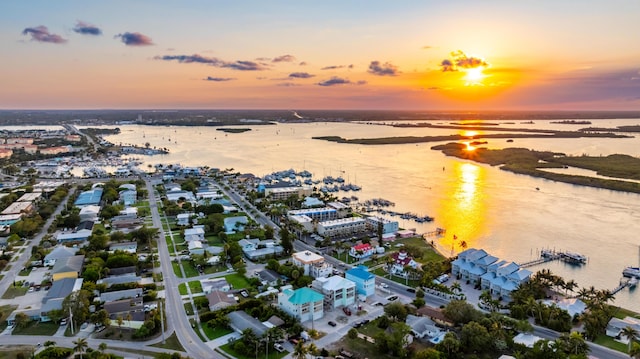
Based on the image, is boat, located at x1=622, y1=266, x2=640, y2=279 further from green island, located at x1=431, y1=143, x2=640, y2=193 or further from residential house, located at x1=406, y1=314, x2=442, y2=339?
green island, located at x1=431, y1=143, x2=640, y2=193

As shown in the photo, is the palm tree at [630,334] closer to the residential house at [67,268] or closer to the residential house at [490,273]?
the residential house at [490,273]

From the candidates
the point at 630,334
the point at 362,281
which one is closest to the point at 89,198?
the point at 362,281

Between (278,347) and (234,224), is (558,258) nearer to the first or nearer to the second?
(278,347)

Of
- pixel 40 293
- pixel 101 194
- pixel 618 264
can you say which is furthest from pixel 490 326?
pixel 101 194

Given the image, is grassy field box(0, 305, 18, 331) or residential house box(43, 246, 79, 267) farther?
residential house box(43, 246, 79, 267)

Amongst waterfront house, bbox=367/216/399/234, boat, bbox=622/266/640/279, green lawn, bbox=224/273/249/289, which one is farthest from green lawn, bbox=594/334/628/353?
green lawn, bbox=224/273/249/289

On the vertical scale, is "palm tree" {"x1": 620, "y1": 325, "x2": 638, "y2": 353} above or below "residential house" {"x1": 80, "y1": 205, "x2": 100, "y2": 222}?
above

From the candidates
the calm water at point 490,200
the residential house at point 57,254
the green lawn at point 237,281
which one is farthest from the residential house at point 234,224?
the calm water at point 490,200
